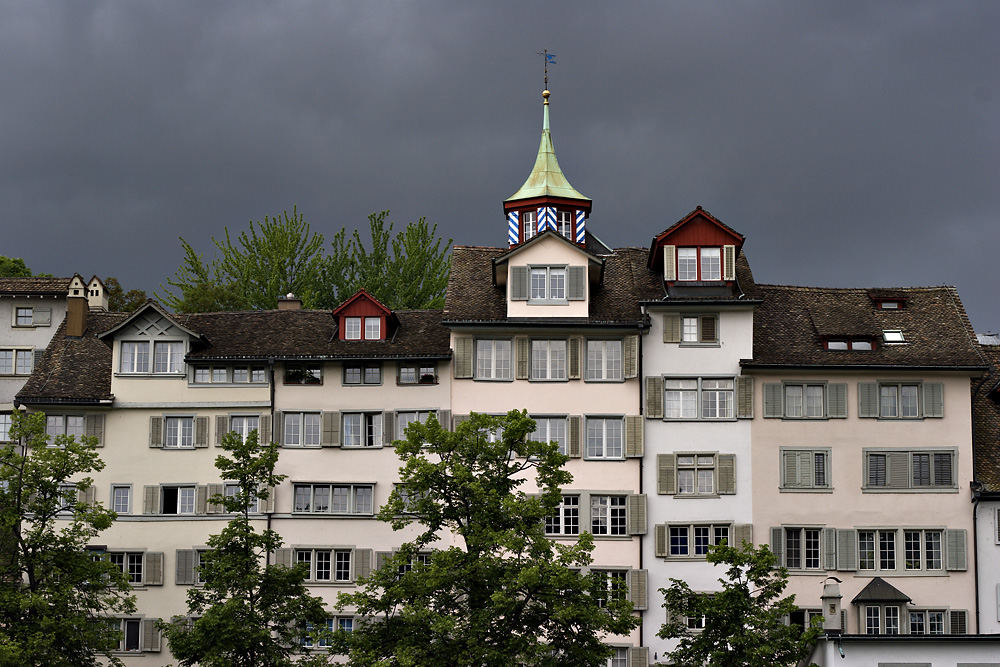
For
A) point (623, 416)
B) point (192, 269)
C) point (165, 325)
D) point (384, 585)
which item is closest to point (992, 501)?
point (623, 416)

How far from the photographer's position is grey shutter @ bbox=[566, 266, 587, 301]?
7194 centimetres

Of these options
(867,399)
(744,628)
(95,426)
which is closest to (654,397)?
(867,399)

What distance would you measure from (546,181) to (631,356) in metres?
18.9

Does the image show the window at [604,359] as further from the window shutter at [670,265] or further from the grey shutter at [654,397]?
the window shutter at [670,265]

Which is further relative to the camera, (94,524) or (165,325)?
(165,325)

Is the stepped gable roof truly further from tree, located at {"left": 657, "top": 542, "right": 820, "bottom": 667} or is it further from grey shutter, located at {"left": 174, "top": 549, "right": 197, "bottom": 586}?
grey shutter, located at {"left": 174, "top": 549, "right": 197, "bottom": 586}

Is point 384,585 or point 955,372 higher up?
point 955,372

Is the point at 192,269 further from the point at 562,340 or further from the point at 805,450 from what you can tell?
the point at 805,450

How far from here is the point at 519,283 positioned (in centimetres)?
7225

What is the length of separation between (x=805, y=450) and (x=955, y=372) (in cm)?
699

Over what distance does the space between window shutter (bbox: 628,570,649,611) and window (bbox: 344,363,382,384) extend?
13.2 metres

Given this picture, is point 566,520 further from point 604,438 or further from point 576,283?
point 576,283

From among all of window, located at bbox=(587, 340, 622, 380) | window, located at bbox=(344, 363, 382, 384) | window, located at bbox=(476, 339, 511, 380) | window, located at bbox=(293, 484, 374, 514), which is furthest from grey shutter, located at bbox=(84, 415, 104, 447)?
window, located at bbox=(587, 340, 622, 380)

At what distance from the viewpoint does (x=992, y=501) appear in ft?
229
